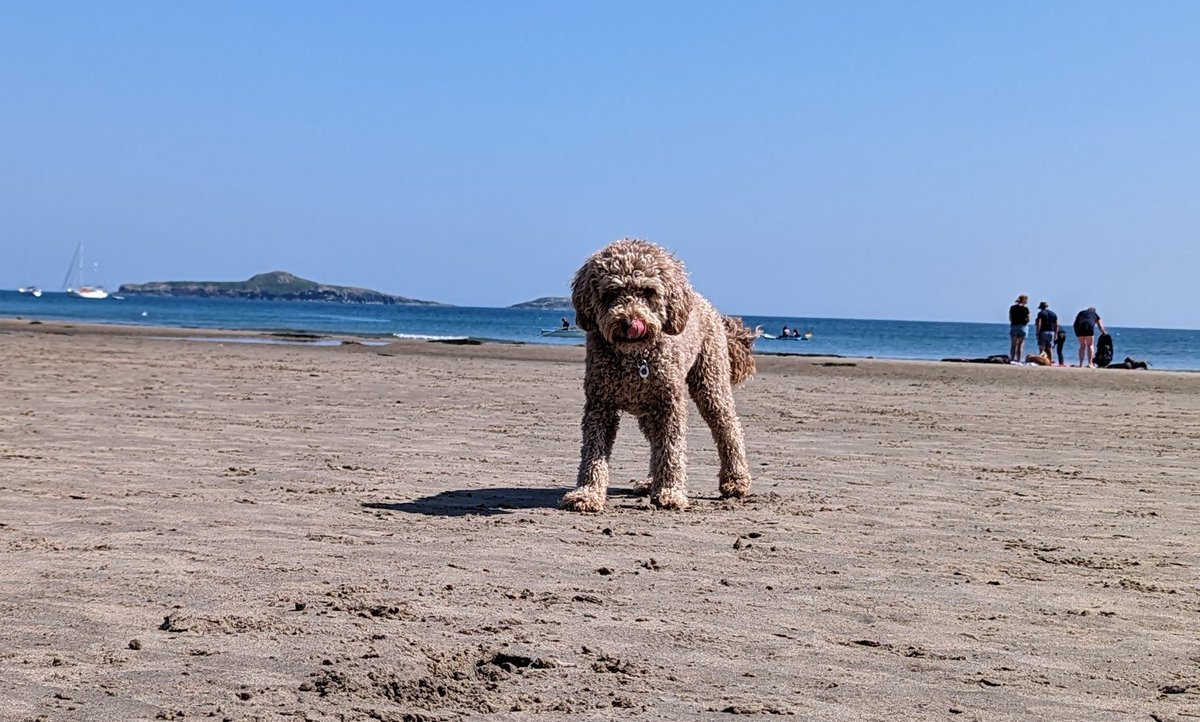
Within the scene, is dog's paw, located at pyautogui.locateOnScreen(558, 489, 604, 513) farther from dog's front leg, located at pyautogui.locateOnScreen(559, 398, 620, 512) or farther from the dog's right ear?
the dog's right ear

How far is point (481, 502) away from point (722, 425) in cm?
180

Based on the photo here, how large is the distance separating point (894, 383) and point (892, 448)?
11360mm

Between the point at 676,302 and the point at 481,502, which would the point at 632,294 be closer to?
the point at 676,302

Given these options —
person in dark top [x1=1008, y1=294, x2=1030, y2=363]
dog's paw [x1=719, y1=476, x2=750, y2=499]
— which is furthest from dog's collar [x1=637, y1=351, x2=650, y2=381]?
person in dark top [x1=1008, y1=294, x2=1030, y2=363]

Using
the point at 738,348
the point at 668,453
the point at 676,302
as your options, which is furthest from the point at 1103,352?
the point at 676,302

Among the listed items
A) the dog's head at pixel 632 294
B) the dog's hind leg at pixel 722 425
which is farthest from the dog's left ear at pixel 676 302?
the dog's hind leg at pixel 722 425

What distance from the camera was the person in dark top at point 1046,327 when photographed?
100.0 feet

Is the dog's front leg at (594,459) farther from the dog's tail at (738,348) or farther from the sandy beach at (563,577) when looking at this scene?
the dog's tail at (738,348)

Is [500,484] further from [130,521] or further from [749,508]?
[130,521]

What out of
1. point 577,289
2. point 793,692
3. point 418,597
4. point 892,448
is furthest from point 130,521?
point 892,448

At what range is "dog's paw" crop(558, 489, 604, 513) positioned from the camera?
800 cm

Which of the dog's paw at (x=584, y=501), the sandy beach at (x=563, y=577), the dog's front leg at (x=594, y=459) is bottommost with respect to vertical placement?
the sandy beach at (x=563, y=577)

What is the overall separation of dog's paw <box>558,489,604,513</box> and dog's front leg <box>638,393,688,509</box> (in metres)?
0.45

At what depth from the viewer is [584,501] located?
26.2 ft
